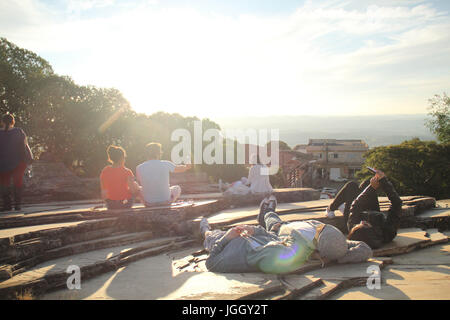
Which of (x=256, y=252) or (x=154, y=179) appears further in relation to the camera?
(x=154, y=179)

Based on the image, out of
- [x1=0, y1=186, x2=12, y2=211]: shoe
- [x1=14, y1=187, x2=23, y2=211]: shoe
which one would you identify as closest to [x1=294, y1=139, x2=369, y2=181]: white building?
[x1=14, y1=187, x2=23, y2=211]: shoe

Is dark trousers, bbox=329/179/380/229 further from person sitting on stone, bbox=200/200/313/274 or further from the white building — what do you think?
the white building

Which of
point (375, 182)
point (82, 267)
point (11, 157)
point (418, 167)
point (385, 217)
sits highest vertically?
point (11, 157)

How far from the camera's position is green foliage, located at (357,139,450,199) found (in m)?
27.4

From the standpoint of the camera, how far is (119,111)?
Answer: 2952 centimetres

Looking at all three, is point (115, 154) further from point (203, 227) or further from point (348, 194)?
point (348, 194)

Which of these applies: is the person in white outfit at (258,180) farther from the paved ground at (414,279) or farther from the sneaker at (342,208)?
the paved ground at (414,279)

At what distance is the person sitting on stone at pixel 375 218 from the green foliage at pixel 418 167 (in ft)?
76.7

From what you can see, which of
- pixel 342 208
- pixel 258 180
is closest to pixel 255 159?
pixel 258 180

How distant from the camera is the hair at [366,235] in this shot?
598 centimetres

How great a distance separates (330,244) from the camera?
16.1ft

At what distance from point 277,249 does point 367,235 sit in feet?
6.74
